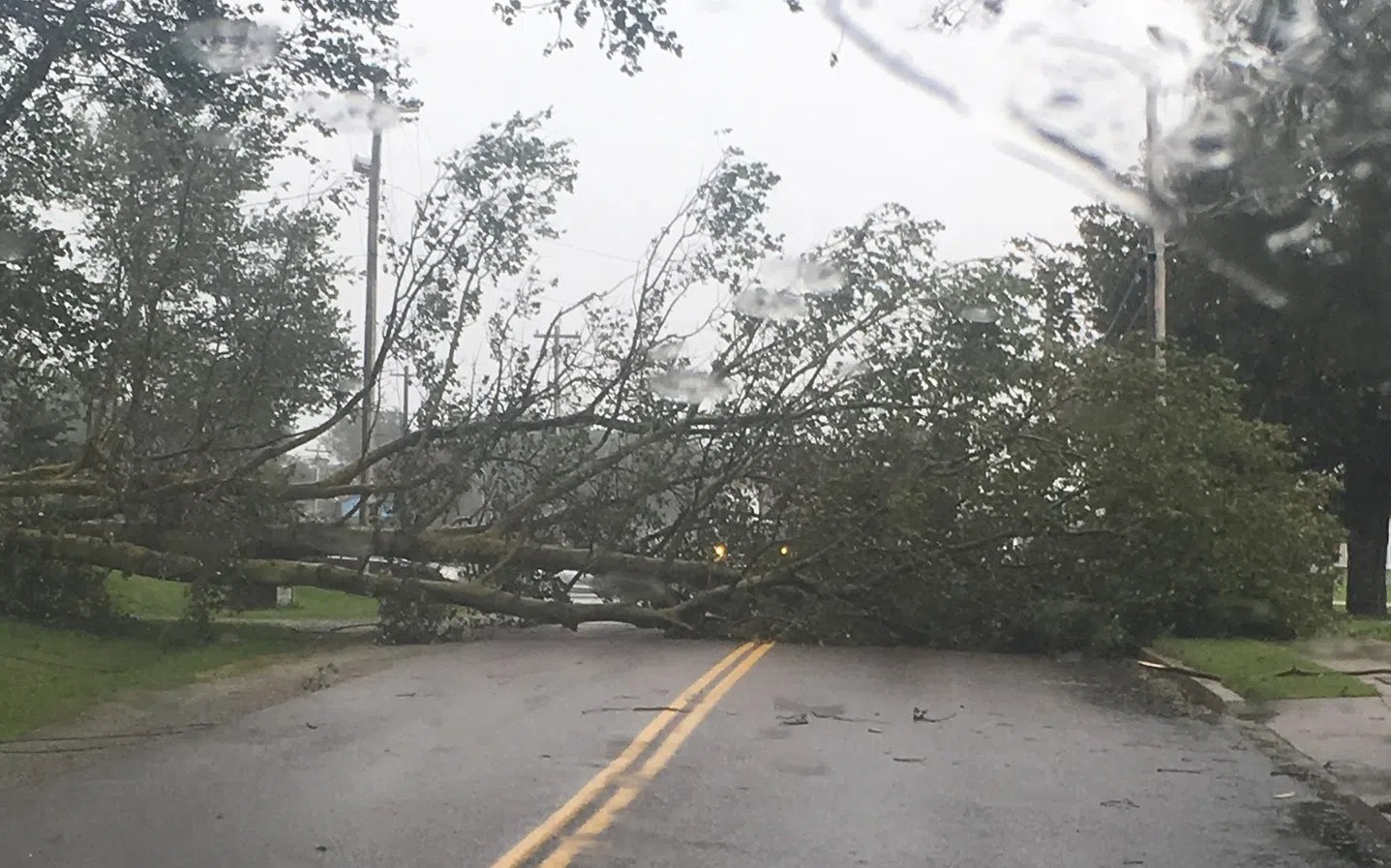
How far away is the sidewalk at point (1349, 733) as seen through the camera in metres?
9.97

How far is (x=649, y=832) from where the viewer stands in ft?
26.3

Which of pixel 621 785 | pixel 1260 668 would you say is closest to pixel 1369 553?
pixel 1260 668

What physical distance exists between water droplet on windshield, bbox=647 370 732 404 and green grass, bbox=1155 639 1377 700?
623 centimetres

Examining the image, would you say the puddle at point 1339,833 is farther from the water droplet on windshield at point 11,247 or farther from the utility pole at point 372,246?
the utility pole at point 372,246

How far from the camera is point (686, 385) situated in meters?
21.3

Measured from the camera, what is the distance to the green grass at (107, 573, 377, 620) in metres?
24.6

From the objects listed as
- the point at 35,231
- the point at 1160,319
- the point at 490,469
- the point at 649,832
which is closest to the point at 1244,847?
the point at 649,832

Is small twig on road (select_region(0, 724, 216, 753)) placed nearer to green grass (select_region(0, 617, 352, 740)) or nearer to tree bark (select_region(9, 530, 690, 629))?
green grass (select_region(0, 617, 352, 740))

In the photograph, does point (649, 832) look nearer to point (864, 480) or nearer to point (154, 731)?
point (154, 731)

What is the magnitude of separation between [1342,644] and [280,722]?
13.0 meters

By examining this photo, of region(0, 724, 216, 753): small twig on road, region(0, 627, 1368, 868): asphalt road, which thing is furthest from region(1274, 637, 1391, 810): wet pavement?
region(0, 724, 216, 753): small twig on road

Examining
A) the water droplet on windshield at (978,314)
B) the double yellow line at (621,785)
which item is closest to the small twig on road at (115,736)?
the double yellow line at (621,785)

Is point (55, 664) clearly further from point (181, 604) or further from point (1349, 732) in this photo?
point (1349, 732)

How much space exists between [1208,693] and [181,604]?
55.8 ft
